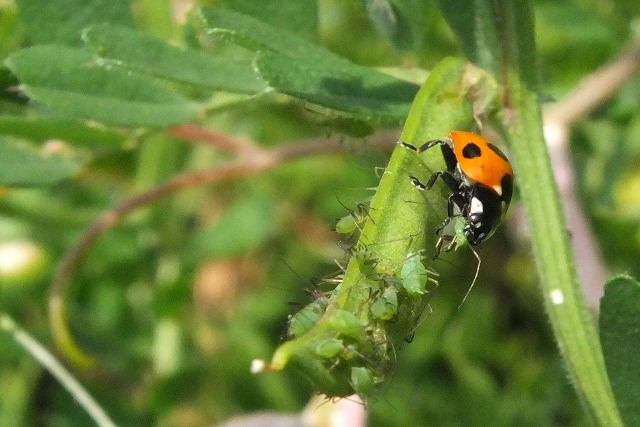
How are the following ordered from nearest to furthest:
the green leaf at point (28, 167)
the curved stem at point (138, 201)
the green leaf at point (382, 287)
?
the green leaf at point (382, 287) → the green leaf at point (28, 167) → the curved stem at point (138, 201)

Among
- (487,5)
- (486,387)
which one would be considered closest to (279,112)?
(486,387)

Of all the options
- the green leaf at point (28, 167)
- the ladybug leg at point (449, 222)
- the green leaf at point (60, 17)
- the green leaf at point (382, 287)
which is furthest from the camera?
the green leaf at point (28, 167)

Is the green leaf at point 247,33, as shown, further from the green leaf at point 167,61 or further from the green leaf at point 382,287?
the green leaf at point 382,287

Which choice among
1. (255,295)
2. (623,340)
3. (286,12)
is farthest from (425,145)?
(255,295)

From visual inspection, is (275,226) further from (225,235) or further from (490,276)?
→ (490,276)

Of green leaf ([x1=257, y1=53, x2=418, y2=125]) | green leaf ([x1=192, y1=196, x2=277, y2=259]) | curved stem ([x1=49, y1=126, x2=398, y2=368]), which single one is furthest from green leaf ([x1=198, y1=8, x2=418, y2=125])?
green leaf ([x1=192, y1=196, x2=277, y2=259])

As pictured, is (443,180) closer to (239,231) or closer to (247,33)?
(247,33)

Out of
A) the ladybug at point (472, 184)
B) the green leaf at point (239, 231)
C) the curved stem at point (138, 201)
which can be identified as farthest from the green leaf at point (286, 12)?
the green leaf at point (239, 231)

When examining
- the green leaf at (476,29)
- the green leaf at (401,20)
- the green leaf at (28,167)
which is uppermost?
the green leaf at (476,29)
